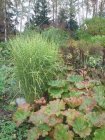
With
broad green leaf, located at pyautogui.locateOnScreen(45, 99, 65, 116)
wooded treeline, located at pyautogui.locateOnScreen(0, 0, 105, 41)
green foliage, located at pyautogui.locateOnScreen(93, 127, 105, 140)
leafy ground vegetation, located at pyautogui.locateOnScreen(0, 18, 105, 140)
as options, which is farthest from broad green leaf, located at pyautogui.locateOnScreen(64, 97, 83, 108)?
wooded treeline, located at pyautogui.locateOnScreen(0, 0, 105, 41)

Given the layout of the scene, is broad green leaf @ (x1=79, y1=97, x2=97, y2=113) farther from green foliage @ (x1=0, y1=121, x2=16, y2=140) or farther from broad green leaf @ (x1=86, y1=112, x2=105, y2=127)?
green foliage @ (x1=0, y1=121, x2=16, y2=140)

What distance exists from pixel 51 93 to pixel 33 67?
51cm

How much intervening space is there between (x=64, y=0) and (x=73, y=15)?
1.54m

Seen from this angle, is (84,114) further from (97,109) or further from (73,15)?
(73,15)

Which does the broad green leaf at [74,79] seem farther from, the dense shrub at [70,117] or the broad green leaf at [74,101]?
the broad green leaf at [74,101]

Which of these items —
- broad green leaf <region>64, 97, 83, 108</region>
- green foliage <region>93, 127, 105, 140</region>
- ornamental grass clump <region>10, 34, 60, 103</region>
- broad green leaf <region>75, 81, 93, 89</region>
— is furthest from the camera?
ornamental grass clump <region>10, 34, 60, 103</region>

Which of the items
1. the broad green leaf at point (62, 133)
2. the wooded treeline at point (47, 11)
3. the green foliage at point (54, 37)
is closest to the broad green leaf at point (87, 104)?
the broad green leaf at point (62, 133)

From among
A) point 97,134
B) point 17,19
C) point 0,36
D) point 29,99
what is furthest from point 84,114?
point 17,19

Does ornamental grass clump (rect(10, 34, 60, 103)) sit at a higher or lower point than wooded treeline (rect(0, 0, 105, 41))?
lower

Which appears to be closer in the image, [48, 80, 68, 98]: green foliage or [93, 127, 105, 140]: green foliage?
[93, 127, 105, 140]: green foliage

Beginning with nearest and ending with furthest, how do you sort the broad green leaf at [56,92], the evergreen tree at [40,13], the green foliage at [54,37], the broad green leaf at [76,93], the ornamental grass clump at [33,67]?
the broad green leaf at [76,93] → the broad green leaf at [56,92] → the ornamental grass clump at [33,67] → the green foliage at [54,37] → the evergreen tree at [40,13]

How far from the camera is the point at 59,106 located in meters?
4.55

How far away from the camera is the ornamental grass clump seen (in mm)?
5371

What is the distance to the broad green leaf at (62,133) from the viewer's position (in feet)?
13.4
